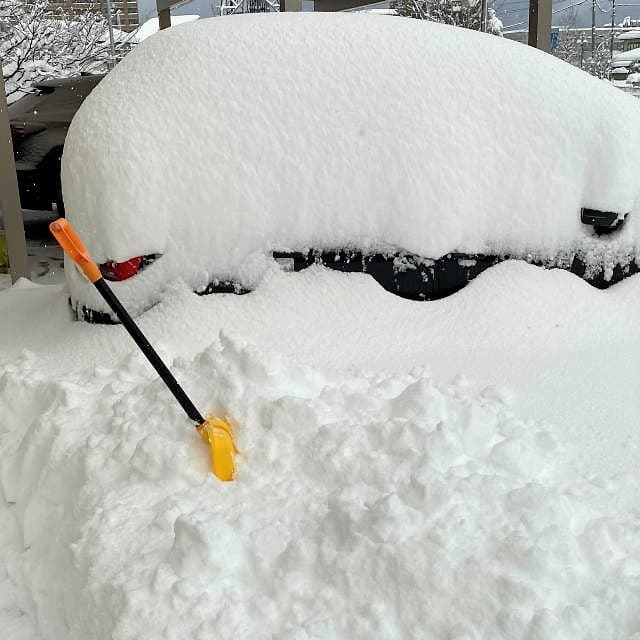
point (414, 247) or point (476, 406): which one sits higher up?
point (414, 247)

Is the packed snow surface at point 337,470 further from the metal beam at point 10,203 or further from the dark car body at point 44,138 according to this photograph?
the dark car body at point 44,138

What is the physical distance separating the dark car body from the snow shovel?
14.3 ft

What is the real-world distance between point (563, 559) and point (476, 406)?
587mm

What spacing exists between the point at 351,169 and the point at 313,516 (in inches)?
53.9

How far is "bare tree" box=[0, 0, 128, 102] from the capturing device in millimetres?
10727

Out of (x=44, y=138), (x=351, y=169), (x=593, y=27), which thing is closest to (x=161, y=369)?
(x=351, y=169)

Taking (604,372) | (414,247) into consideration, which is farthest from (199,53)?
(604,372)

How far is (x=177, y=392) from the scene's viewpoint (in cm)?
213

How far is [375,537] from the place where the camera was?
1.65 meters

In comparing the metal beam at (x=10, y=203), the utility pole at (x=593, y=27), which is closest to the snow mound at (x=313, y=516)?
the metal beam at (x=10, y=203)

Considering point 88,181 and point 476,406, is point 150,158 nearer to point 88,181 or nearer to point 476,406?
point 88,181

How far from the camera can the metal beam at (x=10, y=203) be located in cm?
450

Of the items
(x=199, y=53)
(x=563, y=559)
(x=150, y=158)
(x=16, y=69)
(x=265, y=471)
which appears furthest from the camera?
(x=16, y=69)

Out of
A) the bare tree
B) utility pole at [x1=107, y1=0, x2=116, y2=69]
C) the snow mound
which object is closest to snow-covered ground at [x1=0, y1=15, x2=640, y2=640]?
the snow mound
